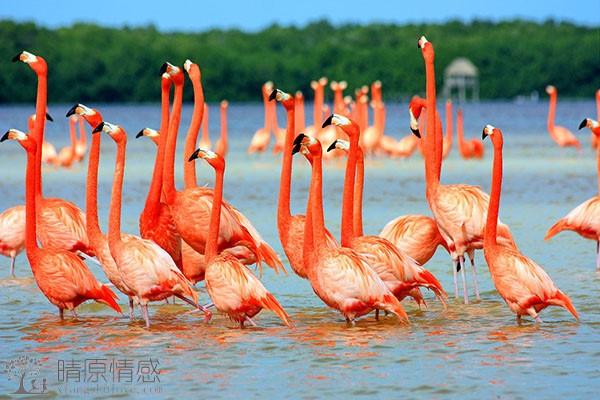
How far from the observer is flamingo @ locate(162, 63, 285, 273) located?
804 centimetres

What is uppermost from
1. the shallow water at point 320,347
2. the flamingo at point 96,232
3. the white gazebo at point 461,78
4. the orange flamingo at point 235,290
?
the white gazebo at point 461,78

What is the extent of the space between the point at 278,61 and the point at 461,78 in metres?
15.3

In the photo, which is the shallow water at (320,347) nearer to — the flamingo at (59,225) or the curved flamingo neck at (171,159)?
the flamingo at (59,225)

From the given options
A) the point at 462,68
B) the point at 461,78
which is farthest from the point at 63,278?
the point at 461,78

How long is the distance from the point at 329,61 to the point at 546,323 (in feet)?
297

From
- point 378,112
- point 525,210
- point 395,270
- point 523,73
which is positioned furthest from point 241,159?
point 523,73

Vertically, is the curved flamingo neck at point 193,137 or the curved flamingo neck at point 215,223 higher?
the curved flamingo neck at point 193,137

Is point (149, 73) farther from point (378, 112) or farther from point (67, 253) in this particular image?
point (67, 253)

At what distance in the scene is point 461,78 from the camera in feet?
323

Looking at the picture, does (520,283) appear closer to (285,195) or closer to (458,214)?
(458,214)

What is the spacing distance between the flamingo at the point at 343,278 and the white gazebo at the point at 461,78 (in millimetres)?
91105

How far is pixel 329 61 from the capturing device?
9706 cm

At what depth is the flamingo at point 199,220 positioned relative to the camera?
8.04 meters

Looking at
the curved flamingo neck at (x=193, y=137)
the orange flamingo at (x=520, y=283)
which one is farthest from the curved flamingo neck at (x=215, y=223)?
the orange flamingo at (x=520, y=283)
